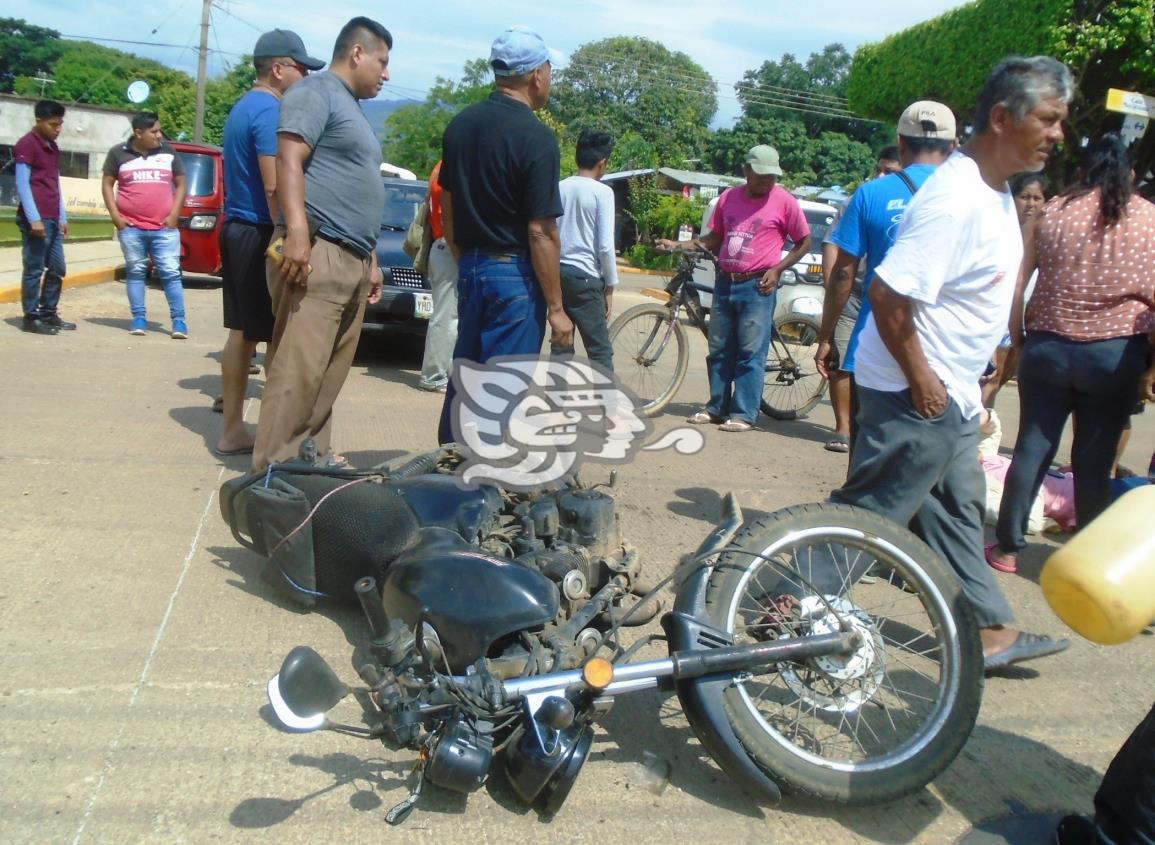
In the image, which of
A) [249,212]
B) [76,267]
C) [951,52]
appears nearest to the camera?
[249,212]

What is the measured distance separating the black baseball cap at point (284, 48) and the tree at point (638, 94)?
6248 cm

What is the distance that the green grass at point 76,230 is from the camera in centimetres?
1777


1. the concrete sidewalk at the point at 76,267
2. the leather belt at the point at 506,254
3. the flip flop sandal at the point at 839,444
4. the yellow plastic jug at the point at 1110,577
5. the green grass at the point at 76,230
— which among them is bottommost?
the green grass at the point at 76,230

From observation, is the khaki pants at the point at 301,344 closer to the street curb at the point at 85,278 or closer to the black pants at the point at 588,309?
the black pants at the point at 588,309

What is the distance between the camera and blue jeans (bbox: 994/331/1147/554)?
4152mm

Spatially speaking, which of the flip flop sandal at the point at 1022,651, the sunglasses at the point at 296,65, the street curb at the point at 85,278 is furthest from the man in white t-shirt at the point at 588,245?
the street curb at the point at 85,278

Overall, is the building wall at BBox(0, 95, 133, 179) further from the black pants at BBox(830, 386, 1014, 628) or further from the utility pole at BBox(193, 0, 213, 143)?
the black pants at BBox(830, 386, 1014, 628)

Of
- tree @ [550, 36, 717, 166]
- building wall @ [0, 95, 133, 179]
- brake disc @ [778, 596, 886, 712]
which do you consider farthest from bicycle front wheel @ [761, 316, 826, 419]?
tree @ [550, 36, 717, 166]

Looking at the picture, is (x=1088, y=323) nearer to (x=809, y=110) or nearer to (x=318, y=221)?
(x=318, y=221)

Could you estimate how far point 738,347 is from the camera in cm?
696

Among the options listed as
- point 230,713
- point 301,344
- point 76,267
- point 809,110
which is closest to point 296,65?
point 301,344

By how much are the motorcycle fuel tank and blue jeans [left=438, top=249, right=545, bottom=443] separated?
4.99ft

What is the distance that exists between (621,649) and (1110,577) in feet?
4.03

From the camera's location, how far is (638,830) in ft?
8.29
